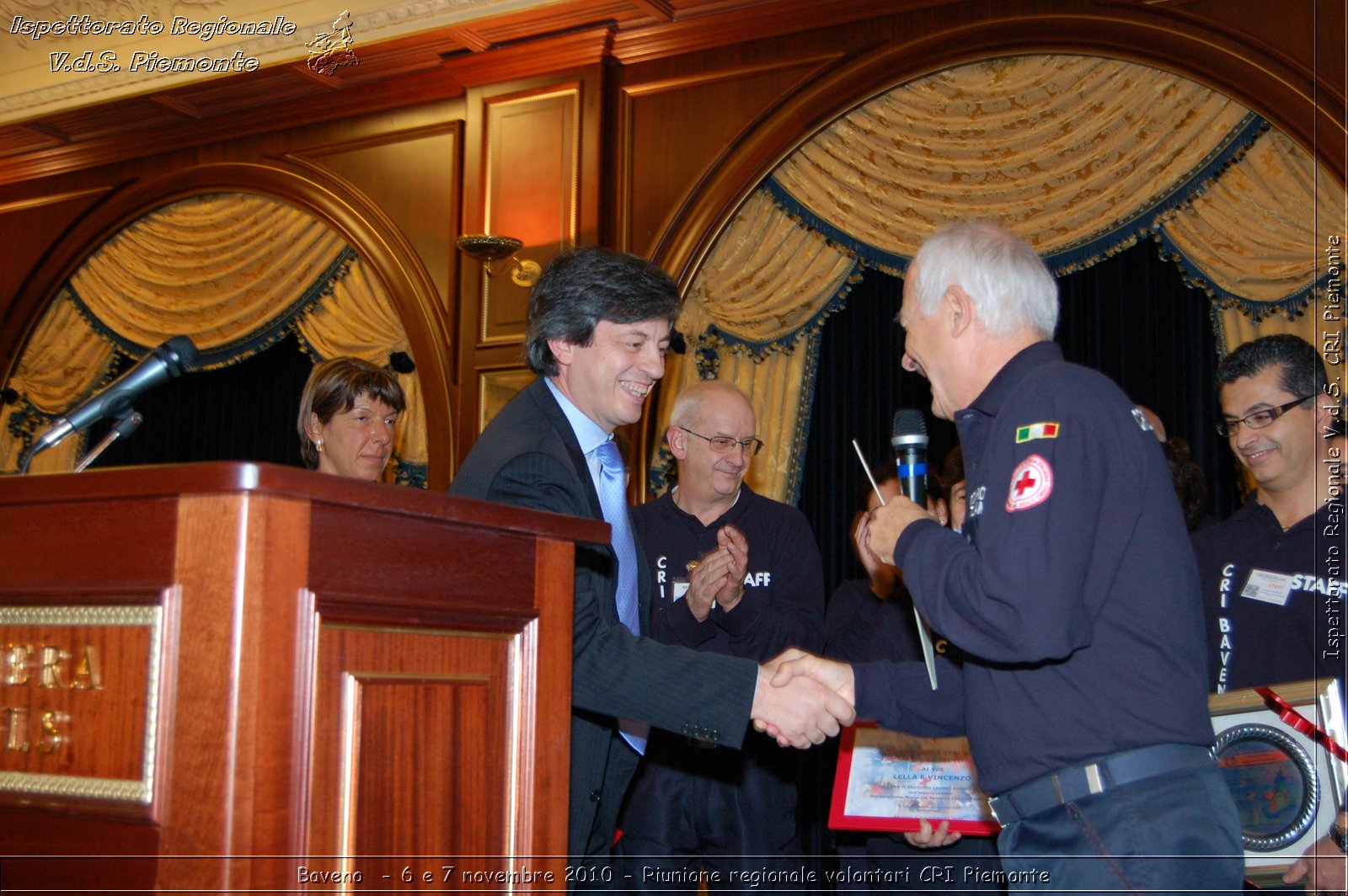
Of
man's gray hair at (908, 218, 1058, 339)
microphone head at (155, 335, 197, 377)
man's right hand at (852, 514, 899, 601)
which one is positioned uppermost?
man's gray hair at (908, 218, 1058, 339)

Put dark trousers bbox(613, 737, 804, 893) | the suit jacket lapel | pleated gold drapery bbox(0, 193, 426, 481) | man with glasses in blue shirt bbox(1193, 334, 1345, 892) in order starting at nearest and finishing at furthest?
1. the suit jacket lapel
2. man with glasses in blue shirt bbox(1193, 334, 1345, 892)
3. dark trousers bbox(613, 737, 804, 893)
4. pleated gold drapery bbox(0, 193, 426, 481)

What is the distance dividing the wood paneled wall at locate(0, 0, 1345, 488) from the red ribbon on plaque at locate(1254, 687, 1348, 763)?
250 cm

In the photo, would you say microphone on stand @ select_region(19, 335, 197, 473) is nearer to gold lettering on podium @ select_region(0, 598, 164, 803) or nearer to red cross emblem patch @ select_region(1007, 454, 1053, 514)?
gold lettering on podium @ select_region(0, 598, 164, 803)

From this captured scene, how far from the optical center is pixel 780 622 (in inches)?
155

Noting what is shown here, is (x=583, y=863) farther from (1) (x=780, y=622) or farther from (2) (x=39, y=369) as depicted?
(2) (x=39, y=369)

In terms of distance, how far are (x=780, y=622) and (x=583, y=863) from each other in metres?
1.69

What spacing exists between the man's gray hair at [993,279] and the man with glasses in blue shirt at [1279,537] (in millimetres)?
1322

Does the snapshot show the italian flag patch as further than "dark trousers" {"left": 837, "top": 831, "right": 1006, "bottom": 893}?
No

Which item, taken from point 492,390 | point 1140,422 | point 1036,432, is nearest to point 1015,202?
point 492,390

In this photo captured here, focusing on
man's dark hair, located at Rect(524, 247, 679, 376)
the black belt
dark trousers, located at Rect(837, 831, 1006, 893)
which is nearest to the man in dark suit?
man's dark hair, located at Rect(524, 247, 679, 376)

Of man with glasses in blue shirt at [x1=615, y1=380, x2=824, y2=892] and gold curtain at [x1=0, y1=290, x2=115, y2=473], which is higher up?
gold curtain at [x1=0, y1=290, x2=115, y2=473]

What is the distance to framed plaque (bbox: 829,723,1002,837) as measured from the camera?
11.0 feet

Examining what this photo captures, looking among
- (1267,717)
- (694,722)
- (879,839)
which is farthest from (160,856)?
(879,839)

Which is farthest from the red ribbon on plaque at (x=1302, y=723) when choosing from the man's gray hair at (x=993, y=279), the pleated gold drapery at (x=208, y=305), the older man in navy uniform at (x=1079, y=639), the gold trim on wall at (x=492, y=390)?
the pleated gold drapery at (x=208, y=305)
